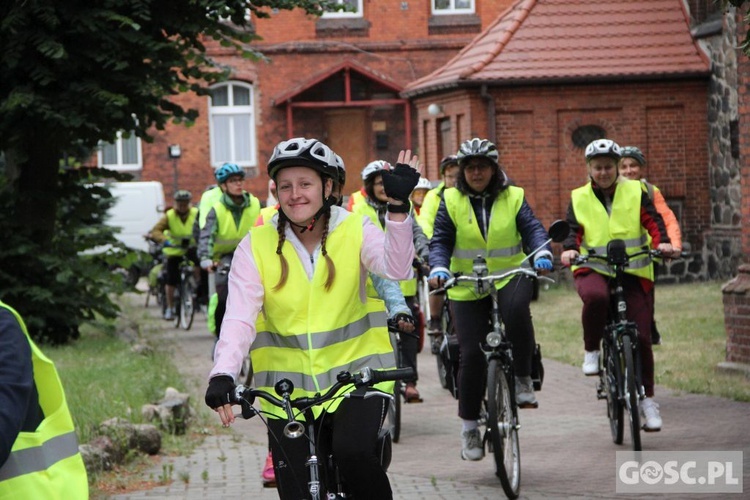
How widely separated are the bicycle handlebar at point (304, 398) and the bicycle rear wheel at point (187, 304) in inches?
660

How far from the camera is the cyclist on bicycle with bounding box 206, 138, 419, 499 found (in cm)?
524

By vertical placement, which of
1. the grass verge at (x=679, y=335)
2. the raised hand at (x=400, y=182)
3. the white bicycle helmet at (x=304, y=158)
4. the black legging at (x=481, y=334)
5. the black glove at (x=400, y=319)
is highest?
the white bicycle helmet at (x=304, y=158)

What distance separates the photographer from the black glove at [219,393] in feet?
15.9

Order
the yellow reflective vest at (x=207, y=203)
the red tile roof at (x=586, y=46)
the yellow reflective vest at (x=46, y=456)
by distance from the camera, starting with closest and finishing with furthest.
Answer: the yellow reflective vest at (x=46, y=456) → the yellow reflective vest at (x=207, y=203) → the red tile roof at (x=586, y=46)

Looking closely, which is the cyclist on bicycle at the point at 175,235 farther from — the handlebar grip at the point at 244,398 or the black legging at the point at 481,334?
the handlebar grip at the point at 244,398

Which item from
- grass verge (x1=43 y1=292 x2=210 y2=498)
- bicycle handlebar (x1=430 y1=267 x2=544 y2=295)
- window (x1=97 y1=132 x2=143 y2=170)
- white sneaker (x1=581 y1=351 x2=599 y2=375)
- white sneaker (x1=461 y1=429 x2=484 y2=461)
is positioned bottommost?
grass verge (x1=43 y1=292 x2=210 y2=498)

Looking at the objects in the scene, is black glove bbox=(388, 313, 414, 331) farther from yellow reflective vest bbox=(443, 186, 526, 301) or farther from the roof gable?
the roof gable

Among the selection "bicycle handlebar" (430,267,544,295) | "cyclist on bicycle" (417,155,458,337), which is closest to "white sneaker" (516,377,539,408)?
"bicycle handlebar" (430,267,544,295)

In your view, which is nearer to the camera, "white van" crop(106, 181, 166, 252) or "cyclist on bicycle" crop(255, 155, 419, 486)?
"cyclist on bicycle" crop(255, 155, 419, 486)

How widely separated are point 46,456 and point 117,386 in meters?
8.90

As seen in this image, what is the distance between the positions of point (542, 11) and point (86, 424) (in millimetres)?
20789

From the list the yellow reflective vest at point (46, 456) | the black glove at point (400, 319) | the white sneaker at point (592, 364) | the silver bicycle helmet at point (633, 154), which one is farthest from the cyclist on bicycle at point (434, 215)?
the yellow reflective vest at point (46, 456)

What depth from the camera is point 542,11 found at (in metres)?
29.1

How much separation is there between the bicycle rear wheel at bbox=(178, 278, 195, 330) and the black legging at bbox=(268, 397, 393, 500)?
54.3 feet
